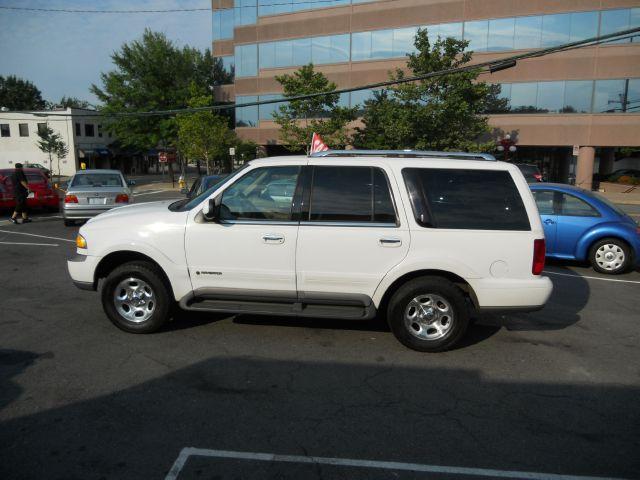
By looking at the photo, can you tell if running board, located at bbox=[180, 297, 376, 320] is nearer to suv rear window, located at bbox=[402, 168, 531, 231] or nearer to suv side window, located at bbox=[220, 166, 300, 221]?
suv side window, located at bbox=[220, 166, 300, 221]

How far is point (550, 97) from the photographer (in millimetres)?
33812

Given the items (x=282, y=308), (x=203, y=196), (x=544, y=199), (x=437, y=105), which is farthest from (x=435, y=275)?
(x=437, y=105)

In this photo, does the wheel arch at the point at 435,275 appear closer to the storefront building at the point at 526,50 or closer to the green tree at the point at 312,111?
the green tree at the point at 312,111

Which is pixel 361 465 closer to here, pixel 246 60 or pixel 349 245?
pixel 349 245

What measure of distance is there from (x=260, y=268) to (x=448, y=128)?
23299 millimetres

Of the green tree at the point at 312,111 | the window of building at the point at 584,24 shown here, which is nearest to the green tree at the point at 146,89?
the green tree at the point at 312,111

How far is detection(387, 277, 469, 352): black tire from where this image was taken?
4.94 m

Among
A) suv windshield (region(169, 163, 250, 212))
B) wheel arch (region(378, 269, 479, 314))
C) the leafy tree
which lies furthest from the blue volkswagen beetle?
the leafy tree

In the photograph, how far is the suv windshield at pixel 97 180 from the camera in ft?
46.1

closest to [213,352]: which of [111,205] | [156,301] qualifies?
[156,301]

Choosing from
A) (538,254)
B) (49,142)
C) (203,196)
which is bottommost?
(538,254)

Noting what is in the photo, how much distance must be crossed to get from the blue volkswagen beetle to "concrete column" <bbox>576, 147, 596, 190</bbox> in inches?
1092

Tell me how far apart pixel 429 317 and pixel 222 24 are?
54.0 m

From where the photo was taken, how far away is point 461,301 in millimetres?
4938
